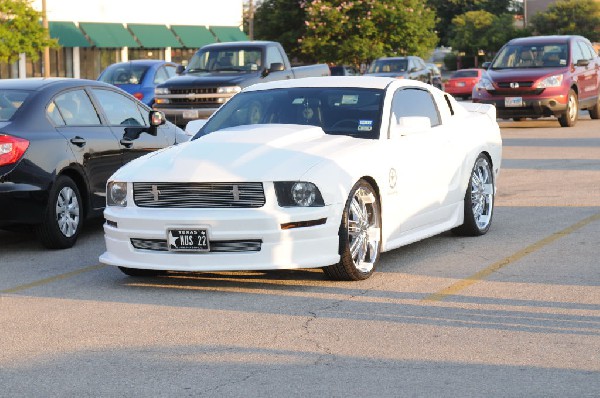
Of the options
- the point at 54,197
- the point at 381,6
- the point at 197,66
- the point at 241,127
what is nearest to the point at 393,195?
the point at 241,127

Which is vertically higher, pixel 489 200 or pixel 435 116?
pixel 435 116

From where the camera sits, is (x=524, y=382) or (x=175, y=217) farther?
(x=175, y=217)

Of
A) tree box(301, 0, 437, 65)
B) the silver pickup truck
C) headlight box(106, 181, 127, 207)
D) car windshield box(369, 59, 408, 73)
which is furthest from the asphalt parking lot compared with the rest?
tree box(301, 0, 437, 65)

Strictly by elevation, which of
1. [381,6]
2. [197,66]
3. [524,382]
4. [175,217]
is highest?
[381,6]

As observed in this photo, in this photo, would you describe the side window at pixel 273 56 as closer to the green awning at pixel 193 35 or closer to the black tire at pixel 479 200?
the black tire at pixel 479 200

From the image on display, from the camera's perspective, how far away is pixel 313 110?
33.0 ft

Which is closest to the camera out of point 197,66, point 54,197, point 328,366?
point 328,366

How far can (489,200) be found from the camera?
11414 mm

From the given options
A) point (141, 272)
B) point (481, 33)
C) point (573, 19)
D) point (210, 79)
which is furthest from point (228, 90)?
point (481, 33)

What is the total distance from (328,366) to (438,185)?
411cm

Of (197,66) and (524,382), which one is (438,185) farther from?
(197,66)

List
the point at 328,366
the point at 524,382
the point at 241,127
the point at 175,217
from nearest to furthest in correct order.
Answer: the point at 524,382
the point at 328,366
the point at 175,217
the point at 241,127

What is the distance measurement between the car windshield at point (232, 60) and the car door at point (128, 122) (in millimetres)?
11923

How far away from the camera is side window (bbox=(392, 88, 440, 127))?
1022cm
